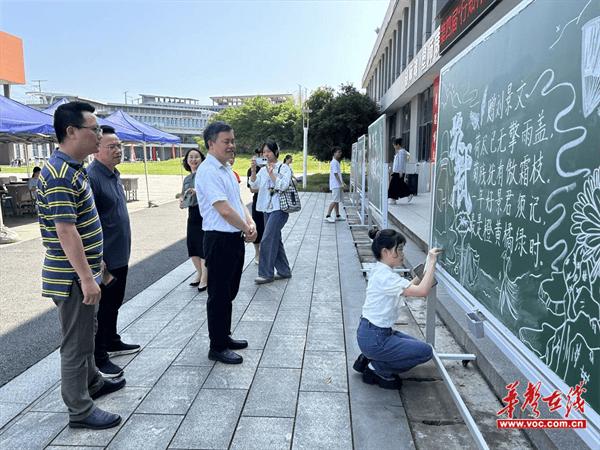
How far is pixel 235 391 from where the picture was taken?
297cm

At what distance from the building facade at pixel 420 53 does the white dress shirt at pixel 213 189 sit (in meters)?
3.26

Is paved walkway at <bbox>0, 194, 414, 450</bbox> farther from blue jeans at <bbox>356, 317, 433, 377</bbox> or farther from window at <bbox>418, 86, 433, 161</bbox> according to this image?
window at <bbox>418, 86, 433, 161</bbox>

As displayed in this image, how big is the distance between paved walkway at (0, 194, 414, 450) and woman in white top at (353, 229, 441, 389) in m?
0.24

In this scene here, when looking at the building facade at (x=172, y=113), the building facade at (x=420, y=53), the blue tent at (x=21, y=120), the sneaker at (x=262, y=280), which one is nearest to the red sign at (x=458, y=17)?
the building facade at (x=420, y=53)

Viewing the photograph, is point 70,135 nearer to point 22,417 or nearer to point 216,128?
point 216,128

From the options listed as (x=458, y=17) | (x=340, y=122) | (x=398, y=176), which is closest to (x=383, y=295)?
(x=458, y=17)

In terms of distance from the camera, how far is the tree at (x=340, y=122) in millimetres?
21375

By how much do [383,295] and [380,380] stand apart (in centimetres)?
62

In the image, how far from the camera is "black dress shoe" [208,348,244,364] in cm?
334

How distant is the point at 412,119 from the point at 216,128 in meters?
15.6

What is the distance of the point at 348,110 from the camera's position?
21562 mm

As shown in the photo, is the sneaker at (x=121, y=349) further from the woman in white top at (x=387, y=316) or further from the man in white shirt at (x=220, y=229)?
the woman in white top at (x=387, y=316)

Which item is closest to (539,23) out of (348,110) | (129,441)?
(129,441)

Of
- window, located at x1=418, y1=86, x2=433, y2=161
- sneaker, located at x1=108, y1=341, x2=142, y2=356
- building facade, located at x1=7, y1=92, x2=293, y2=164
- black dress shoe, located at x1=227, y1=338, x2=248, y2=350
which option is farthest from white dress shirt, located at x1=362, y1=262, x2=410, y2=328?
building facade, located at x1=7, y1=92, x2=293, y2=164
